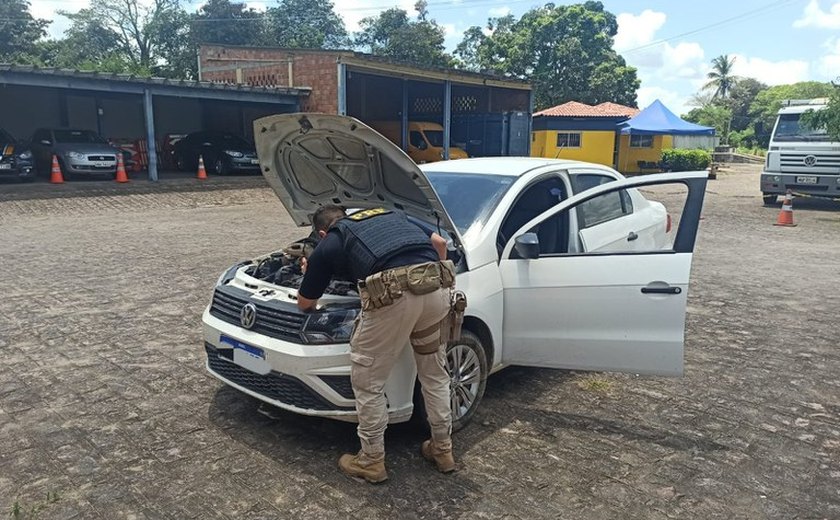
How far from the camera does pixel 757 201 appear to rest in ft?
59.8

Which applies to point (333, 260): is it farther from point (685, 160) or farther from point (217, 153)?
point (685, 160)

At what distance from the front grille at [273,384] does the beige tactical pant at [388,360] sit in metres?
0.23

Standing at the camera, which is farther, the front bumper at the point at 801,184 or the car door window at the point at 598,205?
the front bumper at the point at 801,184

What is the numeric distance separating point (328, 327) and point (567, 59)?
144ft

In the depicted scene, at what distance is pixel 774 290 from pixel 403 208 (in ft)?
17.2

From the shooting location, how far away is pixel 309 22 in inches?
2382

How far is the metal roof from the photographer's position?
1561 centimetres

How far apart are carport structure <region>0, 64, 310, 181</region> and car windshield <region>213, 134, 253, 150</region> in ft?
4.04

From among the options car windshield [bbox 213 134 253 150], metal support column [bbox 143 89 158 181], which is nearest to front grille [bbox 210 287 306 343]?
metal support column [bbox 143 89 158 181]

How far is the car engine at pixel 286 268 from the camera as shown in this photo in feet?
12.8

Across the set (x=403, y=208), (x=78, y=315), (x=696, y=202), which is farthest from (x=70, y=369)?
(x=696, y=202)

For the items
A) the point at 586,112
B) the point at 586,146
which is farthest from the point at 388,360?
the point at 586,112

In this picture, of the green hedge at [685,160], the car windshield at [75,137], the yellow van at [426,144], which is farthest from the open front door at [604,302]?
the green hedge at [685,160]

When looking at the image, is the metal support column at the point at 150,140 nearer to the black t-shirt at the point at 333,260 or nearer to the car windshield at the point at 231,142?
the car windshield at the point at 231,142
